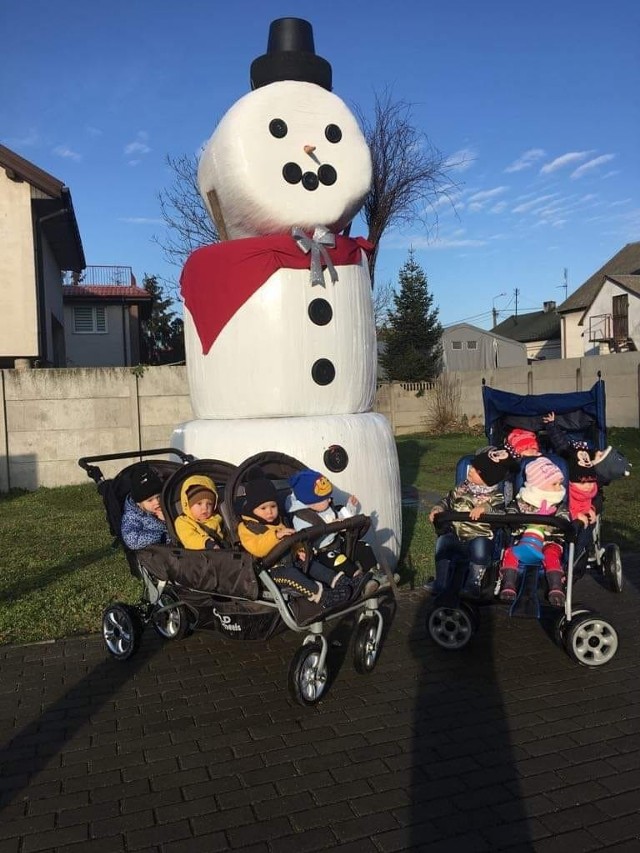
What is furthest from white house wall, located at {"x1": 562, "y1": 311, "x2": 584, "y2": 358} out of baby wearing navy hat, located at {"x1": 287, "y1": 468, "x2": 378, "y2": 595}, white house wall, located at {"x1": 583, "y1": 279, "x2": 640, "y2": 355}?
baby wearing navy hat, located at {"x1": 287, "y1": 468, "x2": 378, "y2": 595}

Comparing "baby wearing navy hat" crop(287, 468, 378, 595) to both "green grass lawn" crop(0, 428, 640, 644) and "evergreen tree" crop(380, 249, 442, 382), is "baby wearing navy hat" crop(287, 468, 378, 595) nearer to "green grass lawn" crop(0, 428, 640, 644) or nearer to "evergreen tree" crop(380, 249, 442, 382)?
"green grass lawn" crop(0, 428, 640, 644)

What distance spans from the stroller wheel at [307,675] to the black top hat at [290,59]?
5.10m

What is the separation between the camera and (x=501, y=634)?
17.2 ft

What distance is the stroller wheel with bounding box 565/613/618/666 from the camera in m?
4.54

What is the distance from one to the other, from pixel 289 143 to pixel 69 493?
26.2 feet

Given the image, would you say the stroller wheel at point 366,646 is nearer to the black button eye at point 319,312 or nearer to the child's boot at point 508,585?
the child's boot at point 508,585

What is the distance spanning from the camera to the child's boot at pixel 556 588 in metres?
4.61

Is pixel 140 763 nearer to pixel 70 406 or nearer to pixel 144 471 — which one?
pixel 144 471

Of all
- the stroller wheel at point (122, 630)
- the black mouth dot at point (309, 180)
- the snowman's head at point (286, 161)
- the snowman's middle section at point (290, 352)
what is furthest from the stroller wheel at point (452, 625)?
the black mouth dot at point (309, 180)

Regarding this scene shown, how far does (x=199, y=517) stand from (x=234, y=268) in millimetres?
2506

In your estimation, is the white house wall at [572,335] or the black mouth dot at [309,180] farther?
the white house wall at [572,335]

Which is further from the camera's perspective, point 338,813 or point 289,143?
point 289,143

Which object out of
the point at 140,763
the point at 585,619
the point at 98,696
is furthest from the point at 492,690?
the point at 98,696

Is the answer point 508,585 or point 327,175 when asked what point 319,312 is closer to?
point 327,175
